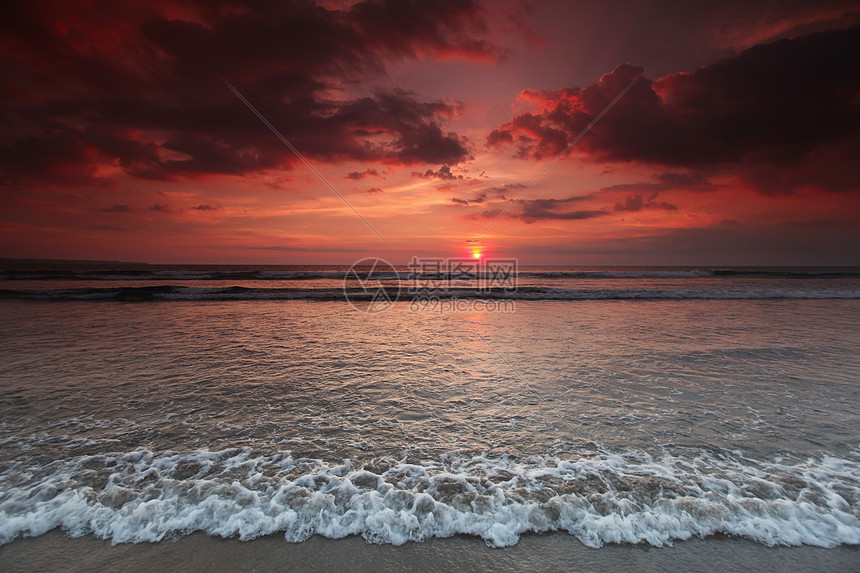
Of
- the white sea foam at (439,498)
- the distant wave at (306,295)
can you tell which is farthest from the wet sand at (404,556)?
the distant wave at (306,295)

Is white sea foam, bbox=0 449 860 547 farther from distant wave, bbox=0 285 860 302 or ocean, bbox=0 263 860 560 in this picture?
distant wave, bbox=0 285 860 302

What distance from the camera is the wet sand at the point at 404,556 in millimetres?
2416

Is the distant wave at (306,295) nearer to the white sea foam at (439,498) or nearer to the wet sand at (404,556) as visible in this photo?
the white sea foam at (439,498)

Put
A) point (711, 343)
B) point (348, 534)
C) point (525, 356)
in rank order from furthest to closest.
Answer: point (711, 343)
point (525, 356)
point (348, 534)

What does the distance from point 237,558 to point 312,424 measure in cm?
188

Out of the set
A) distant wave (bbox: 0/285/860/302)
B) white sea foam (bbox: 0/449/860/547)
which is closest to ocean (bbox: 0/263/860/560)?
white sea foam (bbox: 0/449/860/547)

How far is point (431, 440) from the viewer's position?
13.1ft

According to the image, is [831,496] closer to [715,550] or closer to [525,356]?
[715,550]

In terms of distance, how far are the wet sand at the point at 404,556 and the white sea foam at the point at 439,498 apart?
0.08 meters

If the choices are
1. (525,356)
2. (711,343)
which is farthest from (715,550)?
(711,343)

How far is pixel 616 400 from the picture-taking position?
5.14 metres

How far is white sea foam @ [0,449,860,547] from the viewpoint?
2.71 m

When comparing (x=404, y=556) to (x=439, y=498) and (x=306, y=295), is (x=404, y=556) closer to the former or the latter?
(x=439, y=498)

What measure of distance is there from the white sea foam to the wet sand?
0.08m
